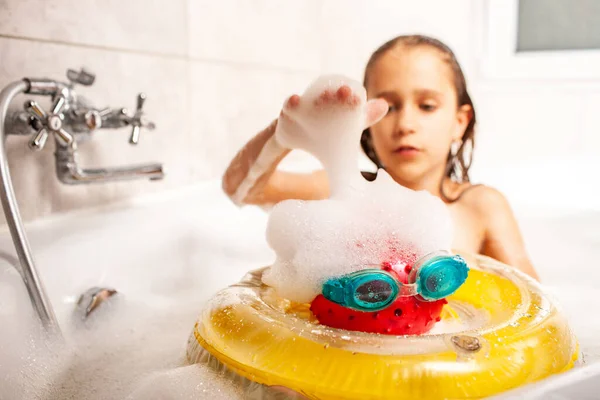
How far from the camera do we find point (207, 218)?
4.14ft

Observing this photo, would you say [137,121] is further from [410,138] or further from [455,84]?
[455,84]

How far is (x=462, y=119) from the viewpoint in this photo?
3.70ft

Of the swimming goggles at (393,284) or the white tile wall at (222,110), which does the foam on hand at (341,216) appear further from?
the white tile wall at (222,110)

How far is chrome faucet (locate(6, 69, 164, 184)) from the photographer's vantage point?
2.83ft

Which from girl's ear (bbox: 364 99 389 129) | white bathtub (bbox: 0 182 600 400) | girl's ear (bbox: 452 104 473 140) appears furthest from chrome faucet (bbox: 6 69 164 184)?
girl's ear (bbox: 452 104 473 140)

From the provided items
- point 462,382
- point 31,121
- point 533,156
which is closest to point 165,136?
point 31,121

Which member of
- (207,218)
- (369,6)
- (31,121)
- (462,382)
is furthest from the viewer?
(369,6)

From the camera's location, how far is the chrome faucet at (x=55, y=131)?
0.78 metres

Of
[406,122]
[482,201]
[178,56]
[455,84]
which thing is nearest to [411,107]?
[406,122]

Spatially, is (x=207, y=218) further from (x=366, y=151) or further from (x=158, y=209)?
(x=366, y=151)

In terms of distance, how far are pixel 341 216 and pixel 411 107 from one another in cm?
38

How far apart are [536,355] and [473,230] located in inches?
23.2

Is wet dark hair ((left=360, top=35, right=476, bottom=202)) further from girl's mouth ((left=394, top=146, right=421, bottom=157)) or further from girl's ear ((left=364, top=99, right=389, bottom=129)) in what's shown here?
girl's ear ((left=364, top=99, right=389, bottom=129))

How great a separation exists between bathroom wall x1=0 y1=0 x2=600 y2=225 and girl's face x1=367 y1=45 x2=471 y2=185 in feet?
0.22
